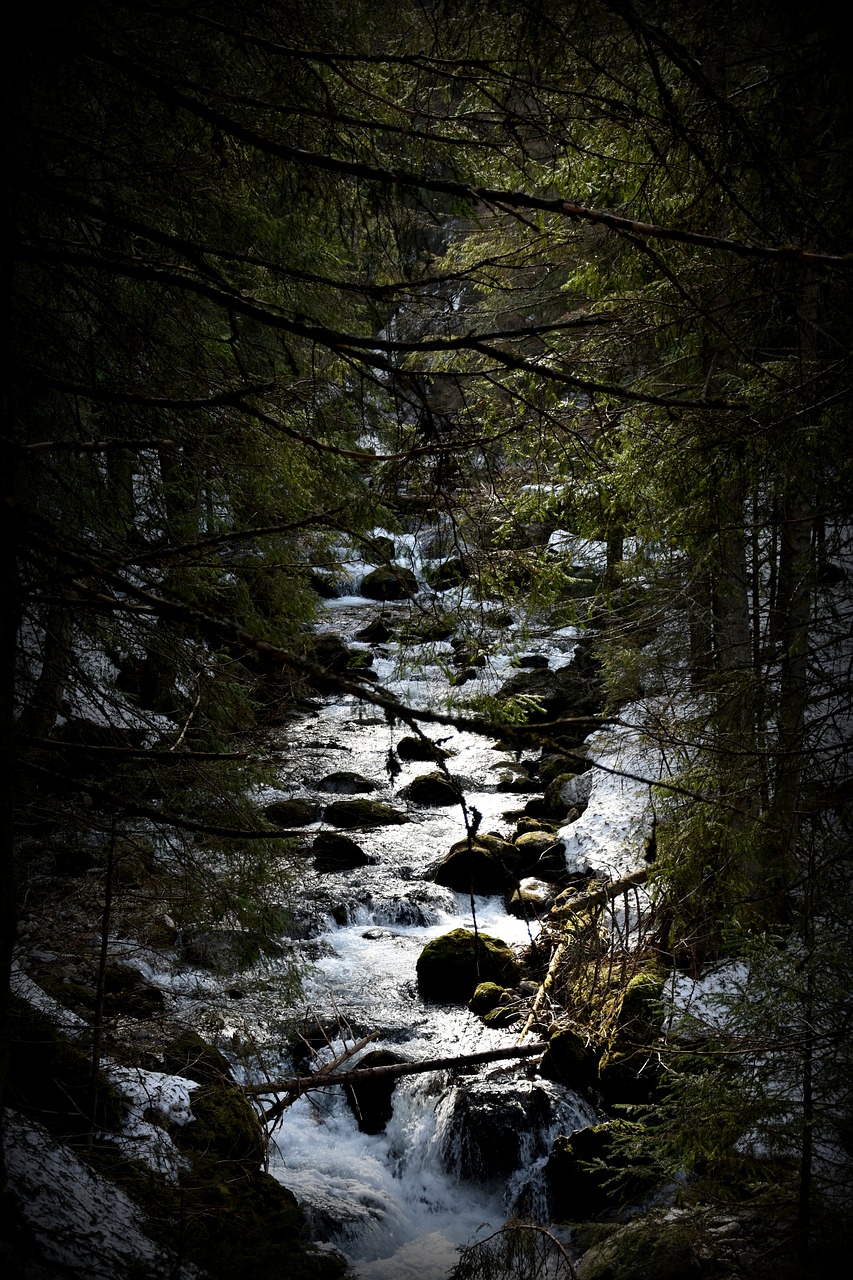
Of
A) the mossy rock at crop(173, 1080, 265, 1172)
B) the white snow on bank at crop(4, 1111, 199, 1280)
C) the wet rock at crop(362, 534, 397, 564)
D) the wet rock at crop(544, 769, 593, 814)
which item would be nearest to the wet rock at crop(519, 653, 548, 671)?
the wet rock at crop(544, 769, 593, 814)

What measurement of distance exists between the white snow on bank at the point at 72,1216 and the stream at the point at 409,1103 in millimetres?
2146

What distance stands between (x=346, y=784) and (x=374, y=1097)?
20.8 feet

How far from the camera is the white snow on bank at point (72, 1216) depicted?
2367mm

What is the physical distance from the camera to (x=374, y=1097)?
6785 mm

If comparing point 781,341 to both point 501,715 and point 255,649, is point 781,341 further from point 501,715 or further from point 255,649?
point 255,649

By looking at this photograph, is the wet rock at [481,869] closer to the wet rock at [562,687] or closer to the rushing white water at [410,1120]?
the rushing white water at [410,1120]

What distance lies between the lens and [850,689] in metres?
3.73

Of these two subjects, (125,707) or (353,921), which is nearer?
(125,707)

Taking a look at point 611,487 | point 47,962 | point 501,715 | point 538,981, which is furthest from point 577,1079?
point 611,487

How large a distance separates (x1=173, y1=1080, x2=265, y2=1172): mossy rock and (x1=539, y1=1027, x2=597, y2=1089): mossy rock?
9.63ft

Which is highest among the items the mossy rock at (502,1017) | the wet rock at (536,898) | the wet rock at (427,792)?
the wet rock at (427,792)

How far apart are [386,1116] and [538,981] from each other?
2.02 metres

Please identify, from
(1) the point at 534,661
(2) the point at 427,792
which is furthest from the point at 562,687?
(2) the point at 427,792

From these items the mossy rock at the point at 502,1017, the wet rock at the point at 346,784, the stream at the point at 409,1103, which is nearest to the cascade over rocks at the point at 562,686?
the wet rock at the point at 346,784
